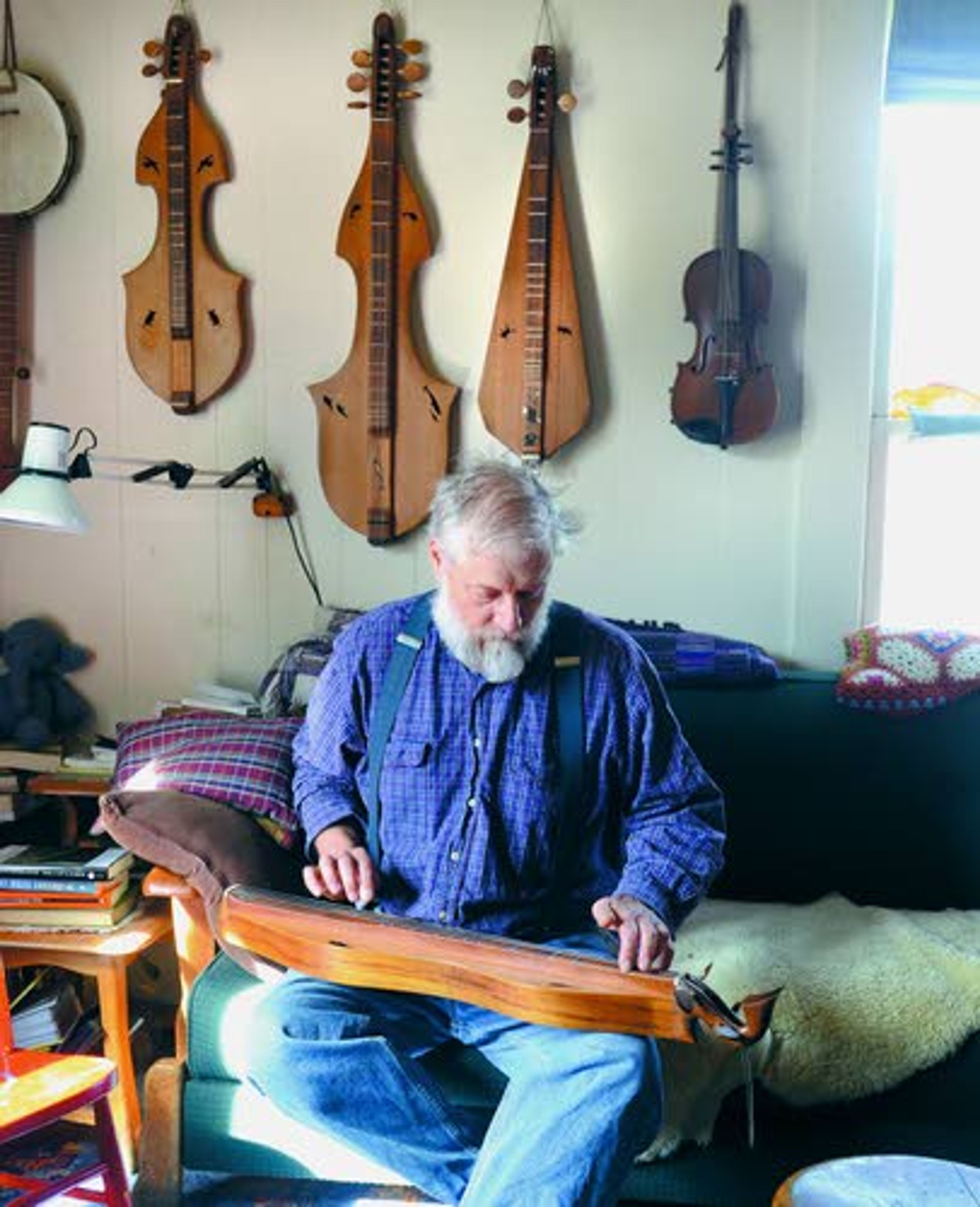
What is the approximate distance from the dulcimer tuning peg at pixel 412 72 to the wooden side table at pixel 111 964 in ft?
6.39

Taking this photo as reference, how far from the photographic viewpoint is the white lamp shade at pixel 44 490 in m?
2.27

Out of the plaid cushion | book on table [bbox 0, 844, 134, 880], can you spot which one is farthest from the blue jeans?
book on table [bbox 0, 844, 134, 880]

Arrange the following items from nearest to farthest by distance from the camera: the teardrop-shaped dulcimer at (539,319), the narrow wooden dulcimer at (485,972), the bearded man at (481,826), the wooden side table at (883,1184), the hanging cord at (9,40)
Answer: the wooden side table at (883,1184) < the narrow wooden dulcimer at (485,972) < the bearded man at (481,826) < the teardrop-shaped dulcimer at (539,319) < the hanging cord at (9,40)

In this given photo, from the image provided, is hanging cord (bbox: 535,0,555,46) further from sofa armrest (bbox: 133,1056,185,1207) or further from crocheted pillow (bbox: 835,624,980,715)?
sofa armrest (bbox: 133,1056,185,1207)

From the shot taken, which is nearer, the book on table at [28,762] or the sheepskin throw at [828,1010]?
the sheepskin throw at [828,1010]

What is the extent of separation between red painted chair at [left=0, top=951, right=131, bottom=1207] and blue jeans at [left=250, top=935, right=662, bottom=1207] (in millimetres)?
302

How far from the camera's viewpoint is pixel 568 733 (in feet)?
6.30

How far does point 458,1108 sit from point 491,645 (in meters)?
0.69

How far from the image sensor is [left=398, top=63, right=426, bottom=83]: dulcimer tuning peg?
2736 millimetres


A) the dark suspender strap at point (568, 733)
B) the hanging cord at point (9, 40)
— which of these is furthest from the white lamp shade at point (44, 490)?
the hanging cord at point (9, 40)

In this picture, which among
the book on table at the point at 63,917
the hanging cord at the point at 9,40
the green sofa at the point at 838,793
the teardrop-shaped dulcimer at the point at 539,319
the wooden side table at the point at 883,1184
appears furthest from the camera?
the hanging cord at the point at 9,40

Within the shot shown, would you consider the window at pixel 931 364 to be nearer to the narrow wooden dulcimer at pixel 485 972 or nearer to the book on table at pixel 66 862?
the narrow wooden dulcimer at pixel 485 972

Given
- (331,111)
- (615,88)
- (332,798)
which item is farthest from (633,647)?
(331,111)

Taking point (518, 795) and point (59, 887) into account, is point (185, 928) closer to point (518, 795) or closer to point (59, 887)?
point (59, 887)
